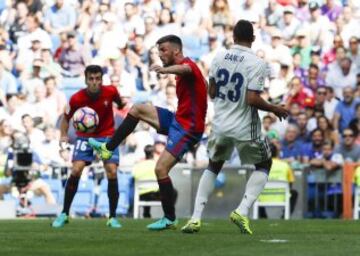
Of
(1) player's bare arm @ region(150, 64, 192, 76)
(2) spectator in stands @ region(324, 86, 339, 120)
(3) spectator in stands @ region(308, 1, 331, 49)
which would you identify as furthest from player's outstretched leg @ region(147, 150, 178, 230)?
(3) spectator in stands @ region(308, 1, 331, 49)

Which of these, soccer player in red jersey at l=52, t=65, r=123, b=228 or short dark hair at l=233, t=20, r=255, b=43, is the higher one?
short dark hair at l=233, t=20, r=255, b=43

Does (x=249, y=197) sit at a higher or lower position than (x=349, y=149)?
→ lower

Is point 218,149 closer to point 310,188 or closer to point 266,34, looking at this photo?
point 310,188

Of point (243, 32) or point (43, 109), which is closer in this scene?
point (243, 32)

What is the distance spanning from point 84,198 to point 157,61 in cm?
511

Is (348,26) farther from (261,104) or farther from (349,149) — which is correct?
(261,104)

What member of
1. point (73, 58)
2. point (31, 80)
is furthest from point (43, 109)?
point (73, 58)

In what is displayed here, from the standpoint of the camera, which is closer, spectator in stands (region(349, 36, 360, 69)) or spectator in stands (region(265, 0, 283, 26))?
spectator in stands (region(349, 36, 360, 69))

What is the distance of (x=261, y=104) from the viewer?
545 inches

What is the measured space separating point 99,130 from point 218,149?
3029 millimetres

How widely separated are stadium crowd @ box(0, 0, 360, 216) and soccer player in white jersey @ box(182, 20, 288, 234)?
10.2 m

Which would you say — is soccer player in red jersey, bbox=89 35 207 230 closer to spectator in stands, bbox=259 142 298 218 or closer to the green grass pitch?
the green grass pitch

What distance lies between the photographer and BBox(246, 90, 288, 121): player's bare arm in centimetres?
1381

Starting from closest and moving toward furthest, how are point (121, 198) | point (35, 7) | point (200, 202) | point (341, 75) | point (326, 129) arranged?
point (200, 202) < point (121, 198) < point (326, 129) < point (341, 75) < point (35, 7)
